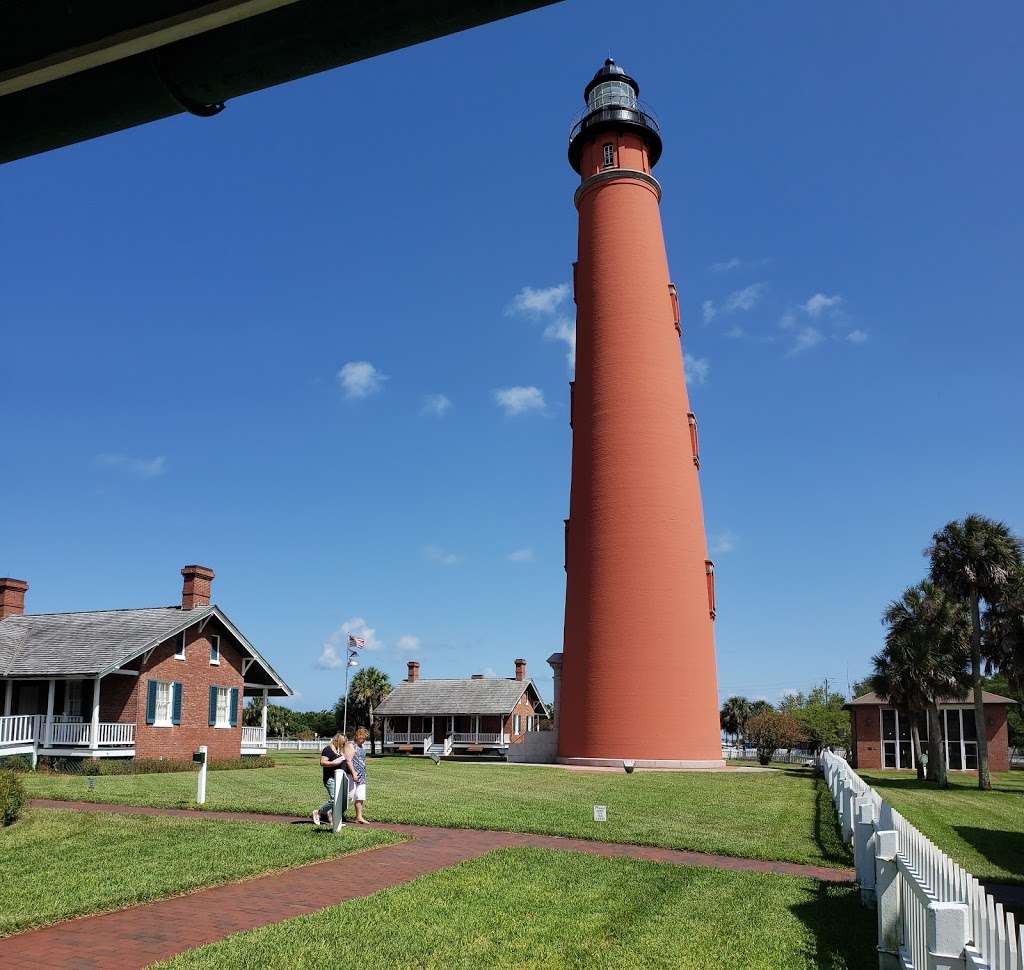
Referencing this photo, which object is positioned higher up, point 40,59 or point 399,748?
point 40,59

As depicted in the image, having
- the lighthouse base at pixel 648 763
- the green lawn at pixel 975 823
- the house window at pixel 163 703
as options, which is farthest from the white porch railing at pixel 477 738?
the house window at pixel 163 703

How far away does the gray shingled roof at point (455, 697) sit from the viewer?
173 ft

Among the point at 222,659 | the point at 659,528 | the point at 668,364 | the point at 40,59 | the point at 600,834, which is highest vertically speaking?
the point at 668,364

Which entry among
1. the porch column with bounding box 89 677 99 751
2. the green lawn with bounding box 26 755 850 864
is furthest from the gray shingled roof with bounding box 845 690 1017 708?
the porch column with bounding box 89 677 99 751

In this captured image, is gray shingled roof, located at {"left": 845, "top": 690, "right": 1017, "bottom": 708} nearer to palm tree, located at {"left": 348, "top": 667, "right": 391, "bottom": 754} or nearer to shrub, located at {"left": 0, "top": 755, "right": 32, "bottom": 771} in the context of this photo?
palm tree, located at {"left": 348, "top": 667, "right": 391, "bottom": 754}

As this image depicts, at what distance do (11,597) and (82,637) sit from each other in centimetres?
644

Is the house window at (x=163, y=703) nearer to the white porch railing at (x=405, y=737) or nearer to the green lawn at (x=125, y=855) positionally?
the green lawn at (x=125, y=855)

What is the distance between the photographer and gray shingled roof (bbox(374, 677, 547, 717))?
52812 millimetres

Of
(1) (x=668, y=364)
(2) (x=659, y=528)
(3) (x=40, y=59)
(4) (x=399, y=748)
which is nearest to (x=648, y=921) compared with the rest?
(3) (x=40, y=59)

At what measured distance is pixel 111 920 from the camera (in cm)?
820

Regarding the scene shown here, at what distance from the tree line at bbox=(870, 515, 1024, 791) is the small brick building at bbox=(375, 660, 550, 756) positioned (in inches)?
830

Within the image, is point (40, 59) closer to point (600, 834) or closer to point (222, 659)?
point (600, 834)

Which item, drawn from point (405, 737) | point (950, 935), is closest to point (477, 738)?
point (405, 737)

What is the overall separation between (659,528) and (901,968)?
24.4 meters
